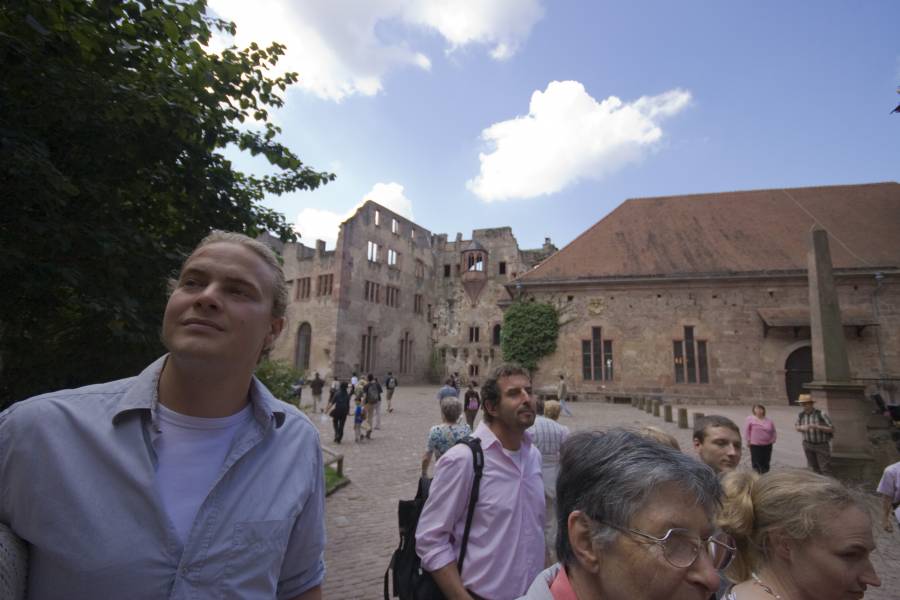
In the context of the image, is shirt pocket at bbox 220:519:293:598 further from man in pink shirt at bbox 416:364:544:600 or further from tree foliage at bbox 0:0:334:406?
tree foliage at bbox 0:0:334:406

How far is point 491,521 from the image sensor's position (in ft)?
8.43

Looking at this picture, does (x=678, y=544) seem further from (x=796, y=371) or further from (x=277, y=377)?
(x=796, y=371)

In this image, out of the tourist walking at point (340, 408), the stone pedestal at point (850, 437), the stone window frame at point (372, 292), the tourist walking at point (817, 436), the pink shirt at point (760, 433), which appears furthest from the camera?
the stone window frame at point (372, 292)


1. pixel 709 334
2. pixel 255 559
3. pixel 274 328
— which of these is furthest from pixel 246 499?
pixel 709 334

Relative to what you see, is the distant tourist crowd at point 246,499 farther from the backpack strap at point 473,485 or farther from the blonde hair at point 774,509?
the backpack strap at point 473,485

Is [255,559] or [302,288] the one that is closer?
[255,559]

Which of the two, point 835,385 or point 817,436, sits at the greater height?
point 835,385

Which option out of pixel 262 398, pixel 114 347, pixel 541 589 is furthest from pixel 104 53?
pixel 541 589

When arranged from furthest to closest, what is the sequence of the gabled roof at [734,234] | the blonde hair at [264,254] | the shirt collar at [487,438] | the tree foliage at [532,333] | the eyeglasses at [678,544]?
the tree foliage at [532,333] < the gabled roof at [734,234] < the shirt collar at [487,438] < the blonde hair at [264,254] < the eyeglasses at [678,544]

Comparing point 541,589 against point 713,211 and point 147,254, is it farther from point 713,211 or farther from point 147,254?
point 713,211

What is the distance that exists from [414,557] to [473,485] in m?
0.58

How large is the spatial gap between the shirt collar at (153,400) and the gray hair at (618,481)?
105 centimetres

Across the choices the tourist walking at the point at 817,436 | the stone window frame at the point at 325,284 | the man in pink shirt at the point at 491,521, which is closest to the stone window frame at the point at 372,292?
the stone window frame at the point at 325,284

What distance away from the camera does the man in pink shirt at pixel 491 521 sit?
244 cm
